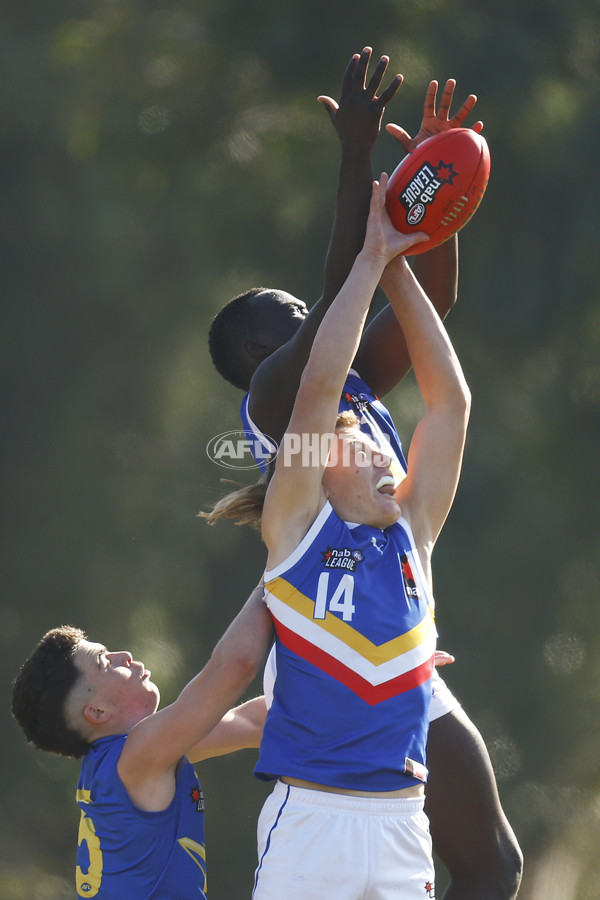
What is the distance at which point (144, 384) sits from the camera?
5.63 meters

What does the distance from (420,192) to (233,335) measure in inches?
26.7

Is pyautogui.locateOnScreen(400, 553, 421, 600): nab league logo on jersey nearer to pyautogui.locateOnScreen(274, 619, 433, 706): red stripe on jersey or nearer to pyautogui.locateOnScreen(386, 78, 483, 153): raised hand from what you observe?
pyautogui.locateOnScreen(274, 619, 433, 706): red stripe on jersey

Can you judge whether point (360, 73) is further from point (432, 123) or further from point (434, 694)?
point (434, 694)

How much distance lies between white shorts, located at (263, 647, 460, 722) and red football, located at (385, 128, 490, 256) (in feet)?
2.89

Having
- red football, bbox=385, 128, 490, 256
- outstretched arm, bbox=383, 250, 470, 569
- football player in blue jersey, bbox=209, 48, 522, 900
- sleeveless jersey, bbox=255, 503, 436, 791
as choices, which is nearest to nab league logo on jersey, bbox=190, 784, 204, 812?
sleeveless jersey, bbox=255, 503, 436, 791

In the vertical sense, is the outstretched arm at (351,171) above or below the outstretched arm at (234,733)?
above

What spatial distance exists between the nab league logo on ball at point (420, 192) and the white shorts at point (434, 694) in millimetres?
919

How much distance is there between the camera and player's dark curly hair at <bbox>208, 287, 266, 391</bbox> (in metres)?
2.56

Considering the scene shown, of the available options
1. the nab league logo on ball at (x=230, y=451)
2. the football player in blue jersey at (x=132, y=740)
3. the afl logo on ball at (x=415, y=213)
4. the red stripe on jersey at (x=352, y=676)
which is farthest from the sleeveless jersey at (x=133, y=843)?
the nab league logo on ball at (x=230, y=451)

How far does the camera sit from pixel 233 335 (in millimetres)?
2570

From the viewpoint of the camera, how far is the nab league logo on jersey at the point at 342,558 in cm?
194

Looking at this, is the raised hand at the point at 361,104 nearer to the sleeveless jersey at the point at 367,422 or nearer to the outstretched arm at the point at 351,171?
the outstretched arm at the point at 351,171

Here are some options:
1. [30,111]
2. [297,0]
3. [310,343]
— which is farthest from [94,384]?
[310,343]

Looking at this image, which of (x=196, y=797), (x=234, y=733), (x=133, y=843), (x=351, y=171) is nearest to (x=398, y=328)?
(x=351, y=171)
